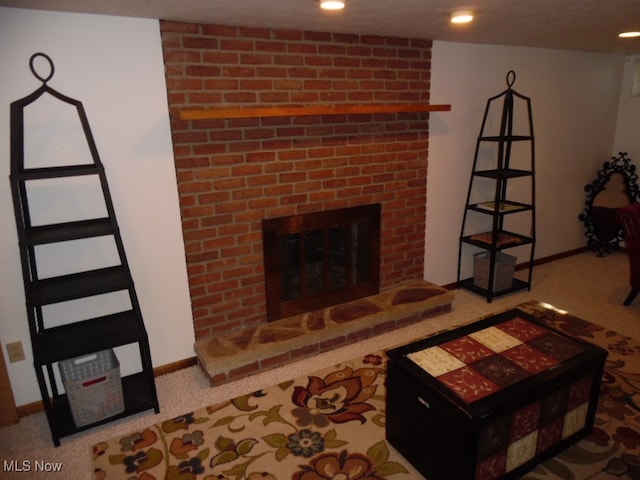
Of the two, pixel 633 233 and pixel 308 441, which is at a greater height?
pixel 633 233

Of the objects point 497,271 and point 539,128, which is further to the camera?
point 539,128

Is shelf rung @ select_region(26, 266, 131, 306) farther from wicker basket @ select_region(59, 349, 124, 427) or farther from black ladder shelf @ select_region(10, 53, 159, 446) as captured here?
wicker basket @ select_region(59, 349, 124, 427)

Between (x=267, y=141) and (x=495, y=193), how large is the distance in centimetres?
206

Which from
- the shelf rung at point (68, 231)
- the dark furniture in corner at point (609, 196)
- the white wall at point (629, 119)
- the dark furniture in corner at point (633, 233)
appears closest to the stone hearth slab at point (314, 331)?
the shelf rung at point (68, 231)

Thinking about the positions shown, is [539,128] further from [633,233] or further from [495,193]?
[633,233]

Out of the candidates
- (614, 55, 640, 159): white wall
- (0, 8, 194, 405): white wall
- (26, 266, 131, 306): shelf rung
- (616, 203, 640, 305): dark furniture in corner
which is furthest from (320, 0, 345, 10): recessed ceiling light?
(614, 55, 640, 159): white wall

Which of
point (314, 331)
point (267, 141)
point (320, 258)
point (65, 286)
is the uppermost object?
point (267, 141)

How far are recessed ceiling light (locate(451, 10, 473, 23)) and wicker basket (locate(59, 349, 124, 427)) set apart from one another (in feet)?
8.42

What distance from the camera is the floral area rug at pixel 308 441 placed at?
195cm

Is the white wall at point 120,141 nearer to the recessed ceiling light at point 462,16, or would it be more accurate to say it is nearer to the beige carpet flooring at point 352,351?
the beige carpet flooring at point 352,351

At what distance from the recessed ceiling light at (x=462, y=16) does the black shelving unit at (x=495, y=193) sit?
3.78 feet

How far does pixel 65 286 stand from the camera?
2201 mm

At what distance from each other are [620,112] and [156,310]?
4.94 m

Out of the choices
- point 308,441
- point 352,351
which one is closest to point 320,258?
point 352,351
